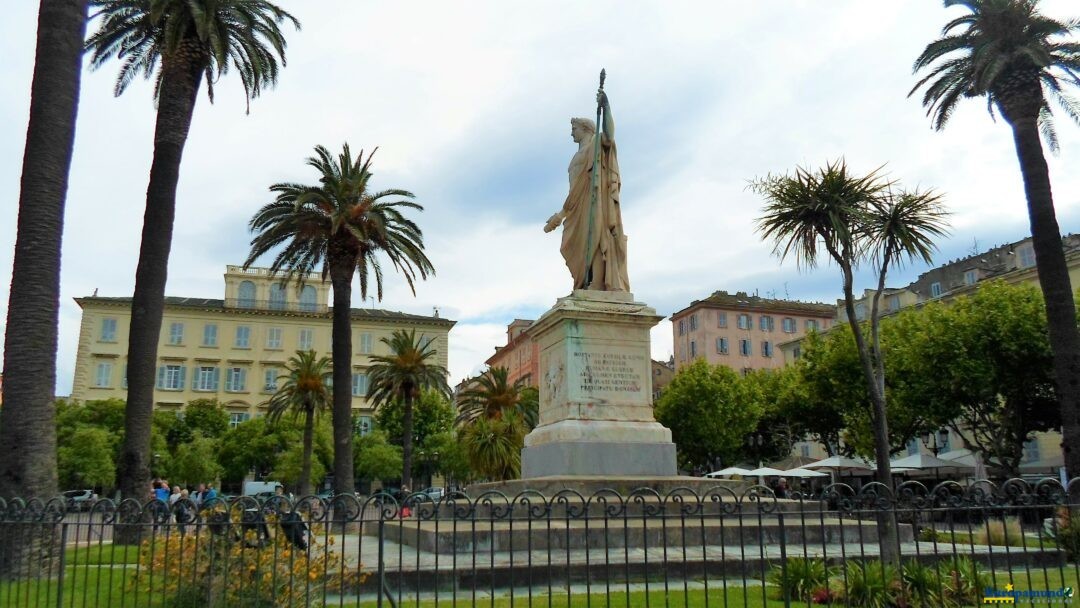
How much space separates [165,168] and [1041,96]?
20.8 meters

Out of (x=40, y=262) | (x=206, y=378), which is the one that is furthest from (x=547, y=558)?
(x=206, y=378)

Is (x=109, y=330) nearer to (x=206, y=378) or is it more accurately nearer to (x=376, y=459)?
(x=206, y=378)

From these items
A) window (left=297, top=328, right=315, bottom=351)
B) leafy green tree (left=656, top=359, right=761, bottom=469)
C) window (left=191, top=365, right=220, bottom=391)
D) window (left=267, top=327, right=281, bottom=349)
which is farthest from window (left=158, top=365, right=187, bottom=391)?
leafy green tree (left=656, top=359, right=761, bottom=469)

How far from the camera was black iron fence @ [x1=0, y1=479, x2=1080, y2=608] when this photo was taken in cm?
627

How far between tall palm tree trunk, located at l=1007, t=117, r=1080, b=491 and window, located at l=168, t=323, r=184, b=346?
233ft

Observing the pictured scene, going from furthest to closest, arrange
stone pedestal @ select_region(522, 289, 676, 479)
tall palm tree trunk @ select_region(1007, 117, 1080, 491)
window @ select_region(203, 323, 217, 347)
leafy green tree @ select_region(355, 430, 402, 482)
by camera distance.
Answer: window @ select_region(203, 323, 217, 347), leafy green tree @ select_region(355, 430, 402, 482), tall palm tree trunk @ select_region(1007, 117, 1080, 491), stone pedestal @ select_region(522, 289, 676, 479)

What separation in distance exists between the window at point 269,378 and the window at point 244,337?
3001mm

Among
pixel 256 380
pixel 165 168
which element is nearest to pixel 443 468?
pixel 256 380

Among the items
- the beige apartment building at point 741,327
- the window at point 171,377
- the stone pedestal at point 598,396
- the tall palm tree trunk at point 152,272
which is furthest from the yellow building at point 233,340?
the stone pedestal at point 598,396

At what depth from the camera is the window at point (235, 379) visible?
74188mm

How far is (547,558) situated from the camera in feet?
25.4

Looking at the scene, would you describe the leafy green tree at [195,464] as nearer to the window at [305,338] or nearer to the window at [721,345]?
the window at [305,338]

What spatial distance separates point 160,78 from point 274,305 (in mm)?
59028

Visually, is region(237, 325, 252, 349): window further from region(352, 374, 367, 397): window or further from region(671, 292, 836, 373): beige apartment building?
region(671, 292, 836, 373): beige apartment building
